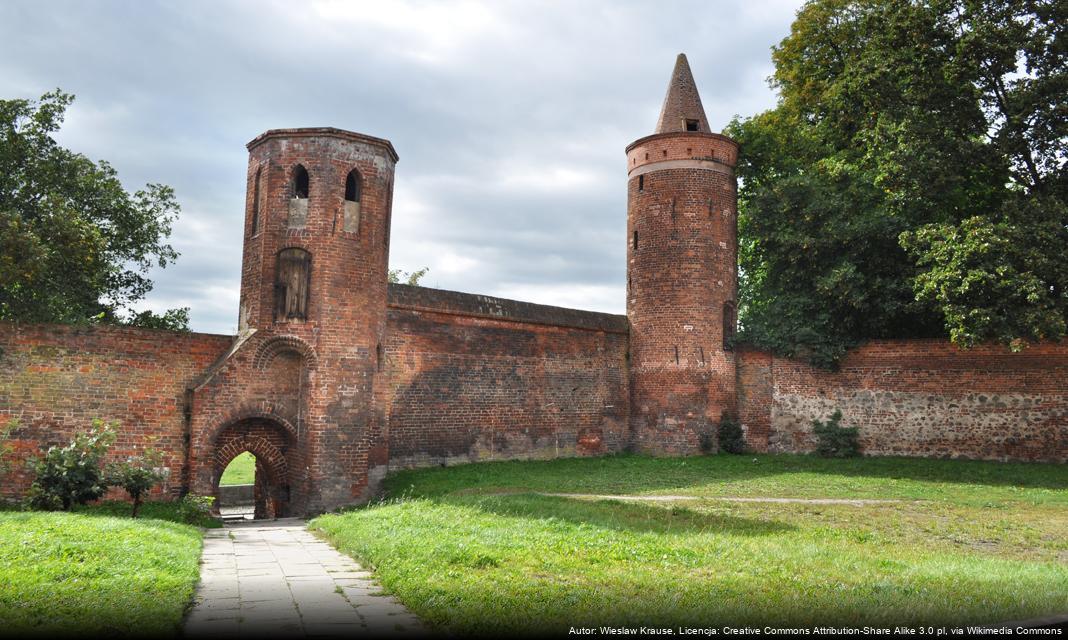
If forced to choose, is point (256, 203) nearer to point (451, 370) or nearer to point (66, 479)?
point (451, 370)

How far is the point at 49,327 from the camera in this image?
1379cm

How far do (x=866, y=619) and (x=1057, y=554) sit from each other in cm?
535

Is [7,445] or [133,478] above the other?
[7,445]

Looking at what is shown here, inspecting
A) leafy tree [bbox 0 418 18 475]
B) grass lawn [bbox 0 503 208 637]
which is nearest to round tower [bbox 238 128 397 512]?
leafy tree [bbox 0 418 18 475]

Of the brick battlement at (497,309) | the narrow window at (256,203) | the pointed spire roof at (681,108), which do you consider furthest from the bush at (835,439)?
the narrow window at (256,203)

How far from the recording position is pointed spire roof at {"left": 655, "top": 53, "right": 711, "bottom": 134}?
924 inches

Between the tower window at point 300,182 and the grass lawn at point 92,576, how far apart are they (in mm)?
8056

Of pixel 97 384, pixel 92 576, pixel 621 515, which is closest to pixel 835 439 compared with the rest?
pixel 621 515

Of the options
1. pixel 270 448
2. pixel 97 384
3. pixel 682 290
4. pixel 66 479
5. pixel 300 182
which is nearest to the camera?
pixel 66 479

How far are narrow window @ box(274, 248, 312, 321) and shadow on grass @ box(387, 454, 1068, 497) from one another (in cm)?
428

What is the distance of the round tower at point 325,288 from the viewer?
15328mm

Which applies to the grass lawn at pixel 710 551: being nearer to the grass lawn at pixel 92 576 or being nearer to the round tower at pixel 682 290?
the grass lawn at pixel 92 576

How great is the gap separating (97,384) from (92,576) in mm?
8002

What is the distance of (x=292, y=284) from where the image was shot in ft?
51.6
